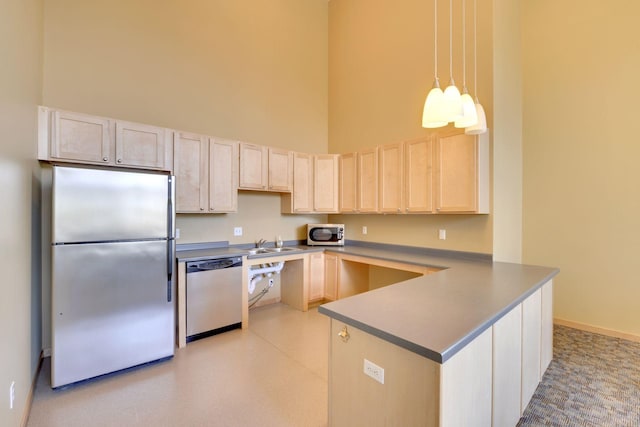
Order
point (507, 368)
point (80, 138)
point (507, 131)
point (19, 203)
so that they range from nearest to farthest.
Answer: point (507, 368)
point (19, 203)
point (80, 138)
point (507, 131)

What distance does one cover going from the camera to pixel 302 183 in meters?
4.27

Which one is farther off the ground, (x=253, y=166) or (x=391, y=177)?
(x=253, y=166)

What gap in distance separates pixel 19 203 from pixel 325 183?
3369mm

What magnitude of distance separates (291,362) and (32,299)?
2.18 m

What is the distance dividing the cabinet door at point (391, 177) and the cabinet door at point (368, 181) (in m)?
0.09

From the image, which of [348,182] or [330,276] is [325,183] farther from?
[330,276]

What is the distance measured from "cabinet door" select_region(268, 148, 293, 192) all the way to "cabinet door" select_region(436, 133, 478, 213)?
79.8 inches

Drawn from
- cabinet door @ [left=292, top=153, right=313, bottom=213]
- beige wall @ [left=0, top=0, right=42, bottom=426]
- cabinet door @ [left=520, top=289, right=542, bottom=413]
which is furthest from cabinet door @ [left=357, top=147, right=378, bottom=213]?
beige wall @ [left=0, top=0, right=42, bottom=426]

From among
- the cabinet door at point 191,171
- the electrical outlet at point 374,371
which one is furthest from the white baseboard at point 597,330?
the cabinet door at point 191,171

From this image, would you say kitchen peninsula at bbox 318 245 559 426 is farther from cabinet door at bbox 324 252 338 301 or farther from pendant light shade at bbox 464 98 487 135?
cabinet door at bbox 324 252 338 301

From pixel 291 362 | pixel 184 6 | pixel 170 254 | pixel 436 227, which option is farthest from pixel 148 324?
pixel 184 6

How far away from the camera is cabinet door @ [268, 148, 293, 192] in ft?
12.9

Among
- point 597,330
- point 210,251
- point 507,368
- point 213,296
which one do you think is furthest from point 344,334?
point 597,330

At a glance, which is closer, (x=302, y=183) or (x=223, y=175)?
(x=223, y=175)
